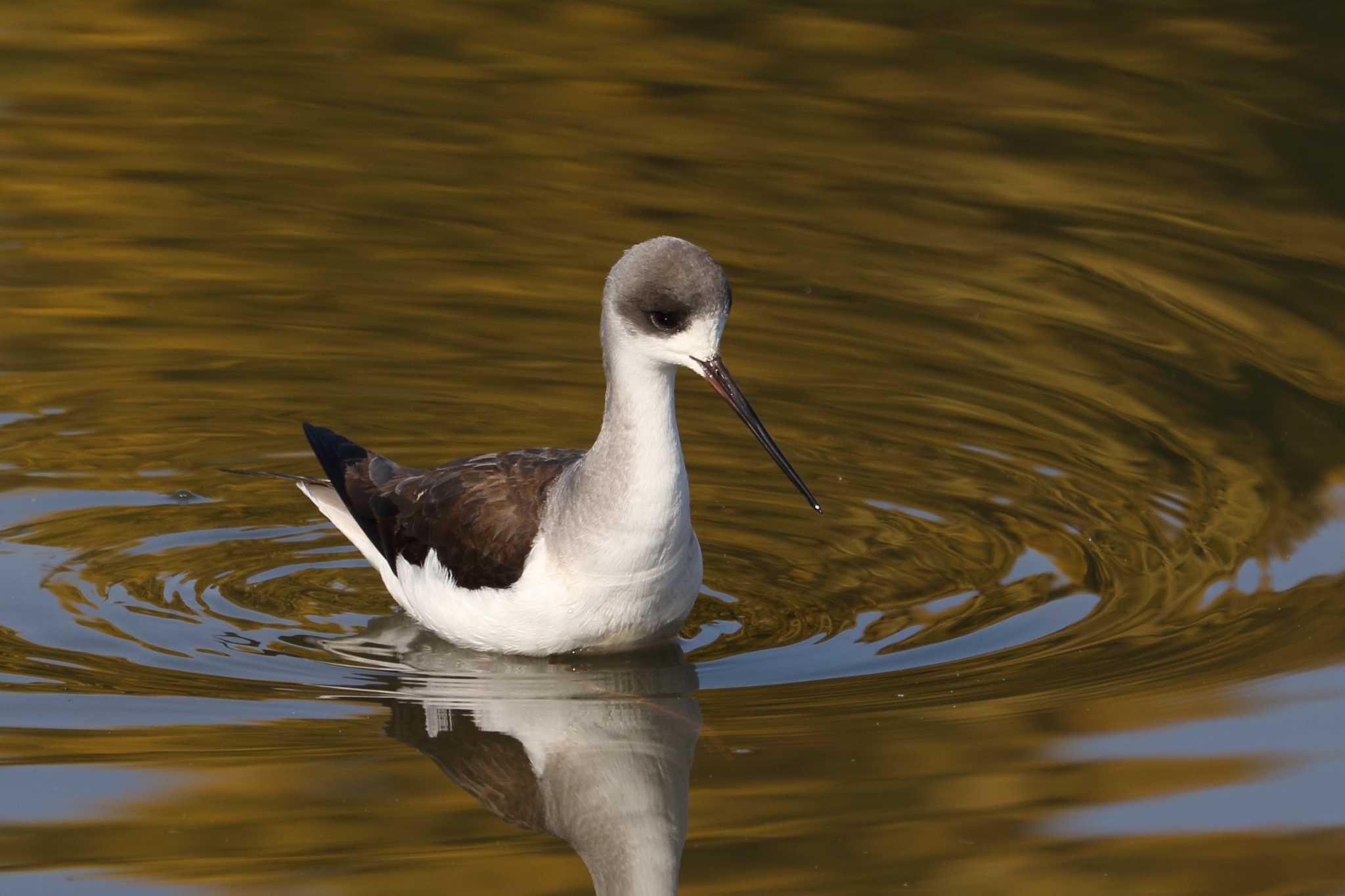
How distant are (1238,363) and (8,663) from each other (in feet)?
19.9

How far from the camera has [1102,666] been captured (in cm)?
781

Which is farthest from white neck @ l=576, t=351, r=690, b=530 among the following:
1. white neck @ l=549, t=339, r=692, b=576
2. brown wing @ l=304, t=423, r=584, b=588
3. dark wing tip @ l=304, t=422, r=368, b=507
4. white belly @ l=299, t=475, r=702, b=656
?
dark wing tip @ l=304, t=422, r=368, b=507

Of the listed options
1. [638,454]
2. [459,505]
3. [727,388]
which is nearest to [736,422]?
[459,505]

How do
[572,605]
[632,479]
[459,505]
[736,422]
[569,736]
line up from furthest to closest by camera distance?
[736,422] < [459,505] < [572,605] < [632,479] < [569,736]

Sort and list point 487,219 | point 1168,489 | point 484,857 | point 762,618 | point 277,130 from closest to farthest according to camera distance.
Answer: point 484,857
point 762,618
point 1168,489
point 487,219
point 277,130

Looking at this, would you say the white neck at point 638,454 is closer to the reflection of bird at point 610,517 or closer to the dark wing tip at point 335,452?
the reflection of bird at point 610,517

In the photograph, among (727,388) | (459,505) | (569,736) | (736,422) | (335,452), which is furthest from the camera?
(736,422)

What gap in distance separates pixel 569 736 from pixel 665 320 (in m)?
1.43

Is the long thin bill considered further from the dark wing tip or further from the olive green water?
the dark wing tip

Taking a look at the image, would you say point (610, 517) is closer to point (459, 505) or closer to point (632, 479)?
point (632, 479)

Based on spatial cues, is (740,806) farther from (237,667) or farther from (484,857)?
(237,667)

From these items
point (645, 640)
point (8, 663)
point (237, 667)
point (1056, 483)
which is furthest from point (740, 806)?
point (1056, 483)

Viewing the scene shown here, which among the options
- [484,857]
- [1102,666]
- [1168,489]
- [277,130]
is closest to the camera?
[484,857]

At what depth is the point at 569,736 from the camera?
7.47 m
